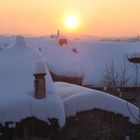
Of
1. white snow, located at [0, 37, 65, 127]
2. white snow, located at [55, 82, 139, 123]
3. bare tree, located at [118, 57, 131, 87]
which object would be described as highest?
white snow, located at [0, 37, 65, 127]

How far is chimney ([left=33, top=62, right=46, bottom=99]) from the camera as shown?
9498mm

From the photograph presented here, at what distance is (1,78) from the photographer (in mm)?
10977

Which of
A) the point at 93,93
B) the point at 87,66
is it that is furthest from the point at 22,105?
the point at 87,66

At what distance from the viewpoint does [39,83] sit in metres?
9.62

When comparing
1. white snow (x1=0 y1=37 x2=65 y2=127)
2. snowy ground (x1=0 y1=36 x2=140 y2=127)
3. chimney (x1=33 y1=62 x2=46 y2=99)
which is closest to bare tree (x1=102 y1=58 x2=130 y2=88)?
snowy ground (x1=0 y1=36 x2=140 y2=127)

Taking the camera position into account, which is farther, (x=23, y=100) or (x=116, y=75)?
(x=116, y=75)

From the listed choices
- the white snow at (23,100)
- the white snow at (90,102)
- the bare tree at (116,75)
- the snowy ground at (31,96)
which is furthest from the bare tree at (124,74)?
the white snow at (23,100)

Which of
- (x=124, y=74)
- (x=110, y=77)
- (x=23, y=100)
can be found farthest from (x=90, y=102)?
(x=124, y=74)

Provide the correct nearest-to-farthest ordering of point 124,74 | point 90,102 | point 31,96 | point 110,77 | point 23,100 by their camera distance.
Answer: point 23,100 < point 31,96 < point 90,102 < point 110,77 < point 124,74

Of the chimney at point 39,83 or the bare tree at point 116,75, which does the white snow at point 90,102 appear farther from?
the bare tree at point 116,75

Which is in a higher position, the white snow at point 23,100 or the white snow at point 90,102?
the white snow at point 23,100

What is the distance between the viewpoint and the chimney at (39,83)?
950 centimetres

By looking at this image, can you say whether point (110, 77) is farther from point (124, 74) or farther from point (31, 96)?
point (31, 96)

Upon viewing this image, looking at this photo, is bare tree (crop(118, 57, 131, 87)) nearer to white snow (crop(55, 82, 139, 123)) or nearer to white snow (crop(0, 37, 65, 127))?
white snow (crop(55, 82, 139, 123))
